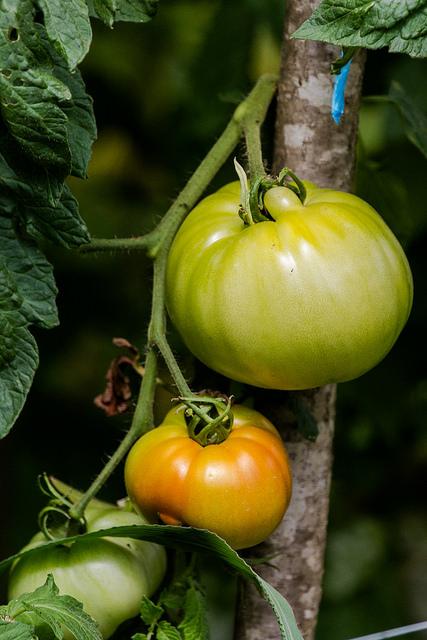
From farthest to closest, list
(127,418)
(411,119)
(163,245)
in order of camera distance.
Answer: (127,418) < (411,119) < (163,245)

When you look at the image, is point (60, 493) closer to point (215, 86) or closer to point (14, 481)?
point (215, 86)

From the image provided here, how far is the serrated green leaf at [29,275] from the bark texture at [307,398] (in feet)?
0.81

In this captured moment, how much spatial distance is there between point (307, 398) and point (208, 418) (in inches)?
7.3

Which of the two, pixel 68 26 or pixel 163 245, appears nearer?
pixel 68 26

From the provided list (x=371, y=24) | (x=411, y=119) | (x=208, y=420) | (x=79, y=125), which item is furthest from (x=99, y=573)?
(x=411, y=119)

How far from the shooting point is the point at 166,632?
82 cm

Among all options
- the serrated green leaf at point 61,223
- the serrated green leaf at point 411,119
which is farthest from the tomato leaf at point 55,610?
the serrated green leaf at point 411,119

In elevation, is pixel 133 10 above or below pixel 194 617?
above

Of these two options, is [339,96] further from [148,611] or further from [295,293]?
[148,611]

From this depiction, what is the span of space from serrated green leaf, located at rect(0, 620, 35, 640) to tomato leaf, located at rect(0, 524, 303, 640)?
96 millimetres

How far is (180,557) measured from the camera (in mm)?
918

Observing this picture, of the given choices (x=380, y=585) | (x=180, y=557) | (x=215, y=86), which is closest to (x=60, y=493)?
(x=180, y=557)

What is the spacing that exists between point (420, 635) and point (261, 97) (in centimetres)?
71

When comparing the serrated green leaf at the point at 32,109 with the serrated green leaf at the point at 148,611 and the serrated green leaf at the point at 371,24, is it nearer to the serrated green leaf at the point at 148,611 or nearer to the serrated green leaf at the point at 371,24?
the serrated green leaf at the point at 371,24
